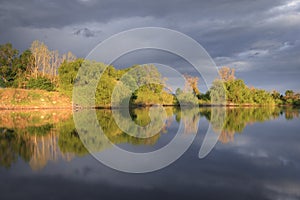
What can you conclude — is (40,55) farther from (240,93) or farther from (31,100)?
(240,93)

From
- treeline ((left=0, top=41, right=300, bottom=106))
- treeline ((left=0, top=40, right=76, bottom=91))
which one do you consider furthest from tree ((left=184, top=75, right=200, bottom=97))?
treeline ((left=0, top=40, right=76, bottom=91))

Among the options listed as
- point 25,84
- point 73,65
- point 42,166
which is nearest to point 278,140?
point 42,166

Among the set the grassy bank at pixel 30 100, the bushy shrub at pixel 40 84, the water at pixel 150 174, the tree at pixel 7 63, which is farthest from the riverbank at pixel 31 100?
the water at pixel 150 174

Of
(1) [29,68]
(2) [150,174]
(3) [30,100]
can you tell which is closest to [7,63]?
(1) [29,68]

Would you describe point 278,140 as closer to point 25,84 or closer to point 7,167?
point 7,167

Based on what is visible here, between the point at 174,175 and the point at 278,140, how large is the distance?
9.51m

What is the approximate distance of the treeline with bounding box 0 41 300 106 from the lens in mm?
48625

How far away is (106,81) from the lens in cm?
4806

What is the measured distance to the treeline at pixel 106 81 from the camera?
48.6m

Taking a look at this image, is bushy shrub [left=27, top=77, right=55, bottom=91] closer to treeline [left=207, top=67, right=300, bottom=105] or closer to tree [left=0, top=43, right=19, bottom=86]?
tree [left=0, top=43, right=19, bottom=86]

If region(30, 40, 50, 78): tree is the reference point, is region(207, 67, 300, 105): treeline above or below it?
below

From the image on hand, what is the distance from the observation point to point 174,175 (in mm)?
8172

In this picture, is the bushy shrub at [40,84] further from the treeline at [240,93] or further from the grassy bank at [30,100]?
the treeline at [240,93]

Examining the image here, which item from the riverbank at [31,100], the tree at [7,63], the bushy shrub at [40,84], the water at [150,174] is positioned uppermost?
the tree at [7,63]
